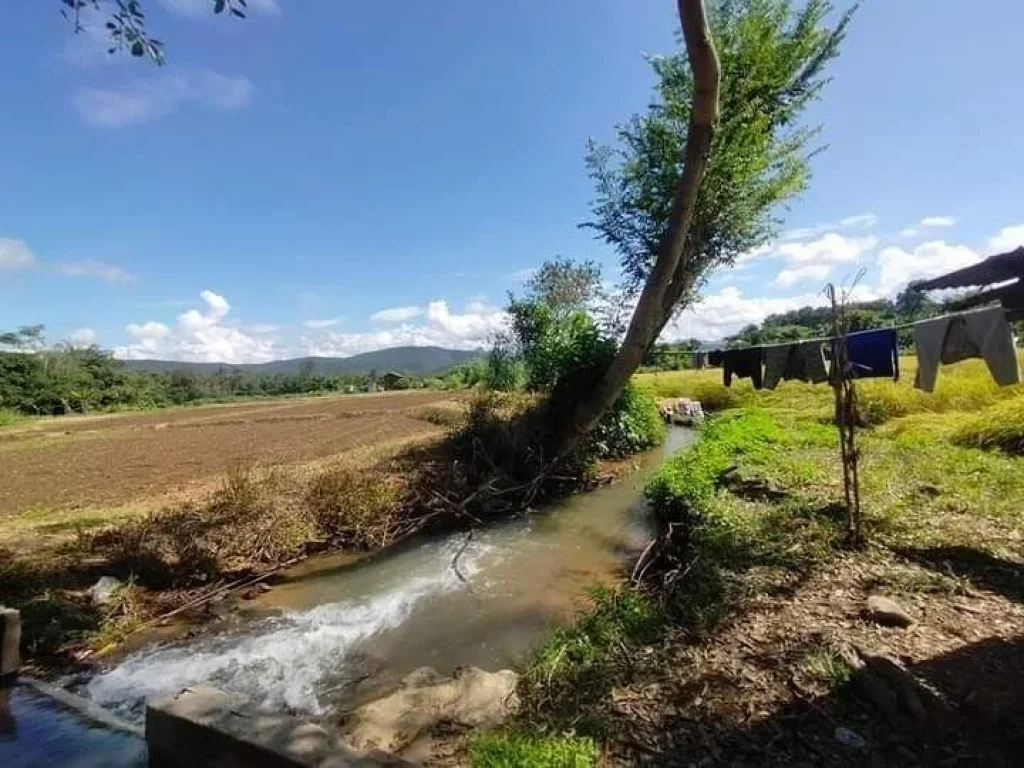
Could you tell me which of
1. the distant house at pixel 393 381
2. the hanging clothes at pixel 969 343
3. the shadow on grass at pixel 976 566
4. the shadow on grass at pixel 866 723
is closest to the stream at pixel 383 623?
the shadow on grass at pixel 866 723

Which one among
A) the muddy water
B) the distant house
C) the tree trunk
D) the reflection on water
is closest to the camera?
the reflection on water

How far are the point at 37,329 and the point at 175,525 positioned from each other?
211ft

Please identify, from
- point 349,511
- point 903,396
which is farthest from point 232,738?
point 903,396

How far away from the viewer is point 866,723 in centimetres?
287

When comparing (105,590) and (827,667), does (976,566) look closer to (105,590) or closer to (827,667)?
(827,667)

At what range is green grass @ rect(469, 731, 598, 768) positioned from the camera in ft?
8.70

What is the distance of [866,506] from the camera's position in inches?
241

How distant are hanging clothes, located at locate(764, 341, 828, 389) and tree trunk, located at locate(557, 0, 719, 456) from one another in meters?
2.03

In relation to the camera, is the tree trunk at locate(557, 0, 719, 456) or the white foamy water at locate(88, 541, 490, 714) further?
the tree trunk at locate(557, 0, 719, 456)

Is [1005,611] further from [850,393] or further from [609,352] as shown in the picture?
[609,352]

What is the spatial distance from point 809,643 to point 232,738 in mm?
3464

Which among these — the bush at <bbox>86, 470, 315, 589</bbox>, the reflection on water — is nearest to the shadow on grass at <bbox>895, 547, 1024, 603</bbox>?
the reflection on water

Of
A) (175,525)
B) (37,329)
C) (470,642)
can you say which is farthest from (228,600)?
(37,329)

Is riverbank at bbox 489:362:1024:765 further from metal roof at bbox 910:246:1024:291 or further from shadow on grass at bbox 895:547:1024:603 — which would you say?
metal roof at bbox 910:246:1024:291
